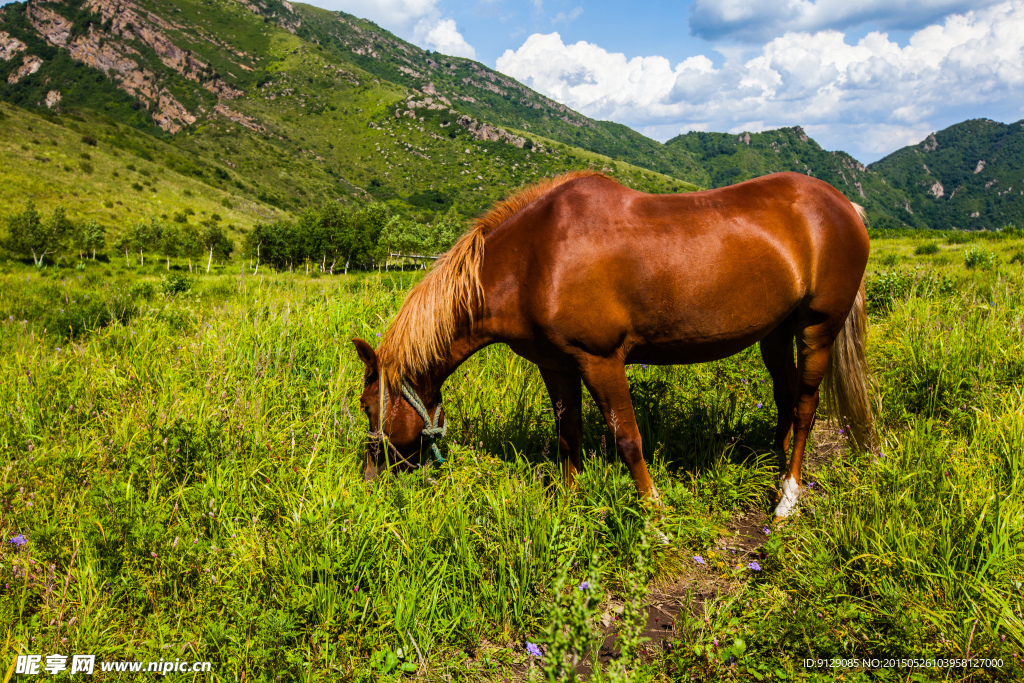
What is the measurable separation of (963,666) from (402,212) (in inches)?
5067

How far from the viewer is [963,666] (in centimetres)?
181

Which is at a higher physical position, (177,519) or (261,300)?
(261,300)

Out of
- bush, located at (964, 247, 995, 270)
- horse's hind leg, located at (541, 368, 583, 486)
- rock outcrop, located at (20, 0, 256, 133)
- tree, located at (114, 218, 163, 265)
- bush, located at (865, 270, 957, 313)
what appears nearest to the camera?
horse's hind leg, located at (541, 368, 583, 486)

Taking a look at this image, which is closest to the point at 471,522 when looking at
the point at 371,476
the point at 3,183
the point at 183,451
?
the point at 371,476

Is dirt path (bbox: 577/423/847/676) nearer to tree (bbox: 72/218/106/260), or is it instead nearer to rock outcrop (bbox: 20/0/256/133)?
tree (bbox: 72/218/106/260)

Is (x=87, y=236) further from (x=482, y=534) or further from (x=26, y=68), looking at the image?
(x=26, y=68)

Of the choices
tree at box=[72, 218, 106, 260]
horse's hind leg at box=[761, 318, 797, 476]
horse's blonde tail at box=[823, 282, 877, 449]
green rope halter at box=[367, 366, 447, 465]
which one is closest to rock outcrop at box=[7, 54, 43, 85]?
tree at box=[72, 218, 106, 260]

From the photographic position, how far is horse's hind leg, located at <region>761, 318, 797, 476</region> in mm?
3938

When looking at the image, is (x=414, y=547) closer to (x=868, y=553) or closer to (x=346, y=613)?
(x=346, y=613)

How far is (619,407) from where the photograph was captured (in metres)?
3.06

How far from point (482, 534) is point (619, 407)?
1.18 m

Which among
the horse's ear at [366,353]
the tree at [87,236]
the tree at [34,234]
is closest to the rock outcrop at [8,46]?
the tree at [87,236]

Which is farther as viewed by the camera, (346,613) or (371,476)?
(371,476)

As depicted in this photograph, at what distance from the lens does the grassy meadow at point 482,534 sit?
199cm
